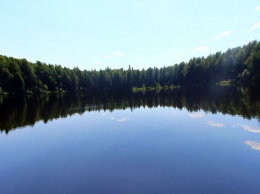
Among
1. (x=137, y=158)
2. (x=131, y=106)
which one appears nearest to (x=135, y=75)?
(x=131, y=106)

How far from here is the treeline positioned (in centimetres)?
10862

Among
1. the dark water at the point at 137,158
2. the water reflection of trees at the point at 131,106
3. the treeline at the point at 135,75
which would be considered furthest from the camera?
the treeline at the point at 135,75

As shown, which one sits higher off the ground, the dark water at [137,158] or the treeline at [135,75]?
the treeline at [135,75]

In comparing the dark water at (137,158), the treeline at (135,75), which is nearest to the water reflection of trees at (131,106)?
the dark water at (137,158)

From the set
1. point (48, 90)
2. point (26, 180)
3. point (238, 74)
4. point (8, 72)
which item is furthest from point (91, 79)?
point (26, 180)

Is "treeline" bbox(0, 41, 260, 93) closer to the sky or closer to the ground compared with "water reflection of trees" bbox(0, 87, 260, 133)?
closer to the sky

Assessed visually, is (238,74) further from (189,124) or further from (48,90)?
(48,90)

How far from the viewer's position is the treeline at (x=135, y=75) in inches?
4277

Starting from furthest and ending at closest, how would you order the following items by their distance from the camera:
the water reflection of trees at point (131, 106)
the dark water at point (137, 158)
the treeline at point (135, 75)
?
the treeline at point (135, 75), the water reflection of trees at point (131, 106), the dark water at point (137, 158)

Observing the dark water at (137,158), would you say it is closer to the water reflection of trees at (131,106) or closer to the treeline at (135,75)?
the water reflection of trees at (131,106)

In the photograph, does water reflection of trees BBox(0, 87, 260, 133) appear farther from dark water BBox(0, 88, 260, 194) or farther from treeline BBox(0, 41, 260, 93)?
treeline BBox(0, 41, 260, 93)

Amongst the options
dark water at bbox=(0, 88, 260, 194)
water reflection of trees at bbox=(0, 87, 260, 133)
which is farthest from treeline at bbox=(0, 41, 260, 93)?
dark water at bbox=(0, 88, 260, 194)

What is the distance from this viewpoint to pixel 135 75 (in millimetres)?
180500

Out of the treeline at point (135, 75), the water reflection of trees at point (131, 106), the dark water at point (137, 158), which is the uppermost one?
the treeline at point (135, 75)
